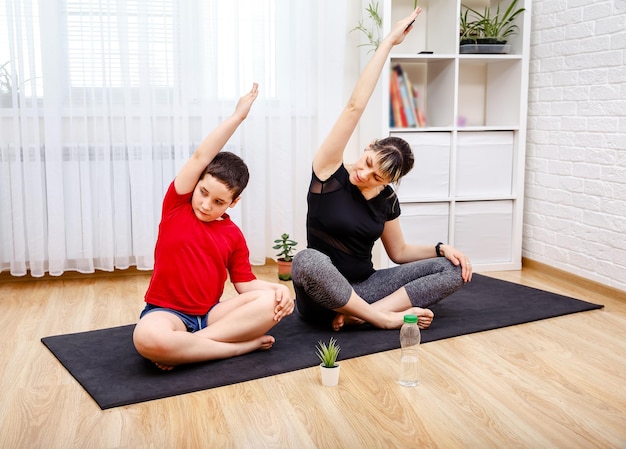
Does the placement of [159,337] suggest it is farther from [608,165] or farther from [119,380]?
[608,165]

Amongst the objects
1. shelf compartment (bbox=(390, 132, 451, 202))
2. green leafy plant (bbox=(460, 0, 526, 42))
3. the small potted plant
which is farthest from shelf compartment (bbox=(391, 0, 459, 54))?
the small potted plant

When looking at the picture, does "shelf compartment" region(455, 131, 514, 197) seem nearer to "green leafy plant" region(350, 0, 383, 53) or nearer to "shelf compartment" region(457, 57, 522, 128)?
"shelf compartment" region(457, 57, 522, 128)

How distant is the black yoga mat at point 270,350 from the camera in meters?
2.02

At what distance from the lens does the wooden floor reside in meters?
1.70

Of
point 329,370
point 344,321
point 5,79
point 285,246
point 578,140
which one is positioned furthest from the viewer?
point 285,246

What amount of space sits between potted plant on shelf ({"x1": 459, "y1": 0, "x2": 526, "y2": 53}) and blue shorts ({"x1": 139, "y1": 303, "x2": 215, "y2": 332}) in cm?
201

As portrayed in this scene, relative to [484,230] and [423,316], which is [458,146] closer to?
[484,230]

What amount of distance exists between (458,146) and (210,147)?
1.72 m

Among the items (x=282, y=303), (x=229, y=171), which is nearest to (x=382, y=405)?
(x=282, y=303)

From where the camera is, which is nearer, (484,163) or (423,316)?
(423,316)

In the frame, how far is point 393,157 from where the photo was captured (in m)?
2.33

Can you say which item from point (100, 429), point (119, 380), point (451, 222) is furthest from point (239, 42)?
point (100, 429)

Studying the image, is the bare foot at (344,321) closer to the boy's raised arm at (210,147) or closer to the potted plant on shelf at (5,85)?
the boy's raised arm at (210,147)

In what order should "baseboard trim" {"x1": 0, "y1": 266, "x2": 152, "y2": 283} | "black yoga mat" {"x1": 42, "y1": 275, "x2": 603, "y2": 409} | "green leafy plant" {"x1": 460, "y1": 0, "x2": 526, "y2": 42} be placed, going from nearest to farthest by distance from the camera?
"black yoga mat" {"x1": 42, "y1": 275, "x2": 603, "y2": 409}
"baseboard trim" {"x1": 0, "y1": 266, "x2": 152, "y2": 283}
"green leafy plant" {"x1": 460, "y1": 0, "x2": 526, "y2": 42}
